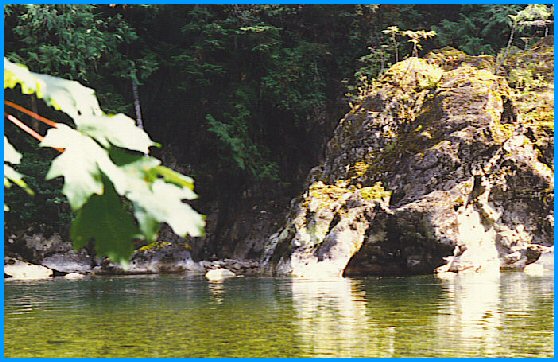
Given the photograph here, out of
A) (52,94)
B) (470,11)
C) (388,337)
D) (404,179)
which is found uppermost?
(470,11)

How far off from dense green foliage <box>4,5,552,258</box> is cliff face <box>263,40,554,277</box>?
10.0ft

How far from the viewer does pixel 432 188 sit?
1471cm

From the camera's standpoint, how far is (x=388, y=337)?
20.1ft

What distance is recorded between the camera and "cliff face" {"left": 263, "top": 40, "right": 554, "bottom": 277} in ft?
46.4

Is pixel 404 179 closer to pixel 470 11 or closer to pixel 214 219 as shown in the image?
pixel 214 219

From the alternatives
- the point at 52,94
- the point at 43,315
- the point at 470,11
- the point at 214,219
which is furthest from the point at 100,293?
the point at 470,11

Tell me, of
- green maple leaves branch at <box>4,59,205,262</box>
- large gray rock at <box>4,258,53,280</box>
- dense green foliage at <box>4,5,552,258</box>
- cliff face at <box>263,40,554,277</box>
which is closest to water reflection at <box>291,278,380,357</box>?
cliff face at <box>263,40,554,277</box>

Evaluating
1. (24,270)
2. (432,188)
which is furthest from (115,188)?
(24,270)

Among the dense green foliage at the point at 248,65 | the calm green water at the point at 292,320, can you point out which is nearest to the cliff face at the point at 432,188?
the calm green water at the point at 292,320

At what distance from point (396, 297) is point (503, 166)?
20.9 feet

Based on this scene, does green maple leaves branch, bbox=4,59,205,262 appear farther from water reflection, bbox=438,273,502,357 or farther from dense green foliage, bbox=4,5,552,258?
dense green foliage, bbox=4,5,552,258

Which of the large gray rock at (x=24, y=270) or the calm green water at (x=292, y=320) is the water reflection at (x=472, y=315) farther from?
the large gray rock at (x=24, y=270)

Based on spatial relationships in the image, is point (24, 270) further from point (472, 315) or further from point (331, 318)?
point (472, 315)

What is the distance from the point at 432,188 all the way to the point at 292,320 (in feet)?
25.8
